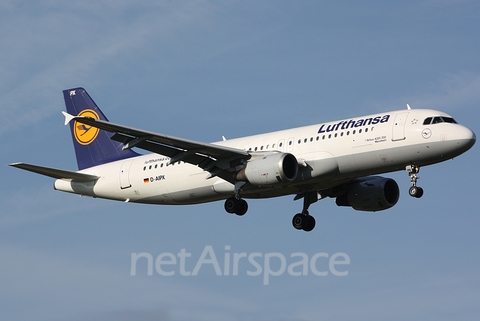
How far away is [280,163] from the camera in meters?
34.7

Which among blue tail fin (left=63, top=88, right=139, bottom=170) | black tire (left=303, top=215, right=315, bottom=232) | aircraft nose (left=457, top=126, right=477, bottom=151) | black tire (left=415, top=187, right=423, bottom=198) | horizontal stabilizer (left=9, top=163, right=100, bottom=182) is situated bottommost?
black tire (left=415, top=187, right=423, bottom=198)

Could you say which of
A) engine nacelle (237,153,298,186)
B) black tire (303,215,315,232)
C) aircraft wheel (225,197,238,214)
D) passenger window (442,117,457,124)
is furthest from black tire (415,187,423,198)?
aircraft wheel (225,197,238,214)

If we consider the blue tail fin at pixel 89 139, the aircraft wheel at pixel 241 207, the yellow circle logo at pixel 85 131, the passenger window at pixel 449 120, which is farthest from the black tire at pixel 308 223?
the yellow circle logo at pixel 85 131

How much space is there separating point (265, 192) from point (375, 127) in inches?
292

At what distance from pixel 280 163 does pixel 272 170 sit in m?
0.54

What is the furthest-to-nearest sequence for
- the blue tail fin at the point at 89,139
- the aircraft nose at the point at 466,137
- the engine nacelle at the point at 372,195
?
the blue tail fin at the point at 89,139 → the engine nacelle at the point at 372,195 → the aircraft nose at the point at 466,137

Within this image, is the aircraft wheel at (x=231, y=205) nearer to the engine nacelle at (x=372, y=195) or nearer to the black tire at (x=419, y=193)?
the engine nacelle at (x=372, y=195)

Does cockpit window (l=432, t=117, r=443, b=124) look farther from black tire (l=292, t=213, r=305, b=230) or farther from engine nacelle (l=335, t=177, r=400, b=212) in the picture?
black tire (l=292, t=213, r=305, b=230)

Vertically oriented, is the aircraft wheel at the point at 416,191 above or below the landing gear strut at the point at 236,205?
below

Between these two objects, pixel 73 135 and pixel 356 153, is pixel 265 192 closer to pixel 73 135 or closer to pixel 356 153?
pixel 356 153

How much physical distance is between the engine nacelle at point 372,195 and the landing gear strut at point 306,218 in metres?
1.98

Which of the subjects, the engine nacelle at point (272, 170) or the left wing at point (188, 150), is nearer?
the left wing at point (188, 150)

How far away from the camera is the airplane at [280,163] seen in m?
33.9

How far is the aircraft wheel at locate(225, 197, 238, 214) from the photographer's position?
124 ft
